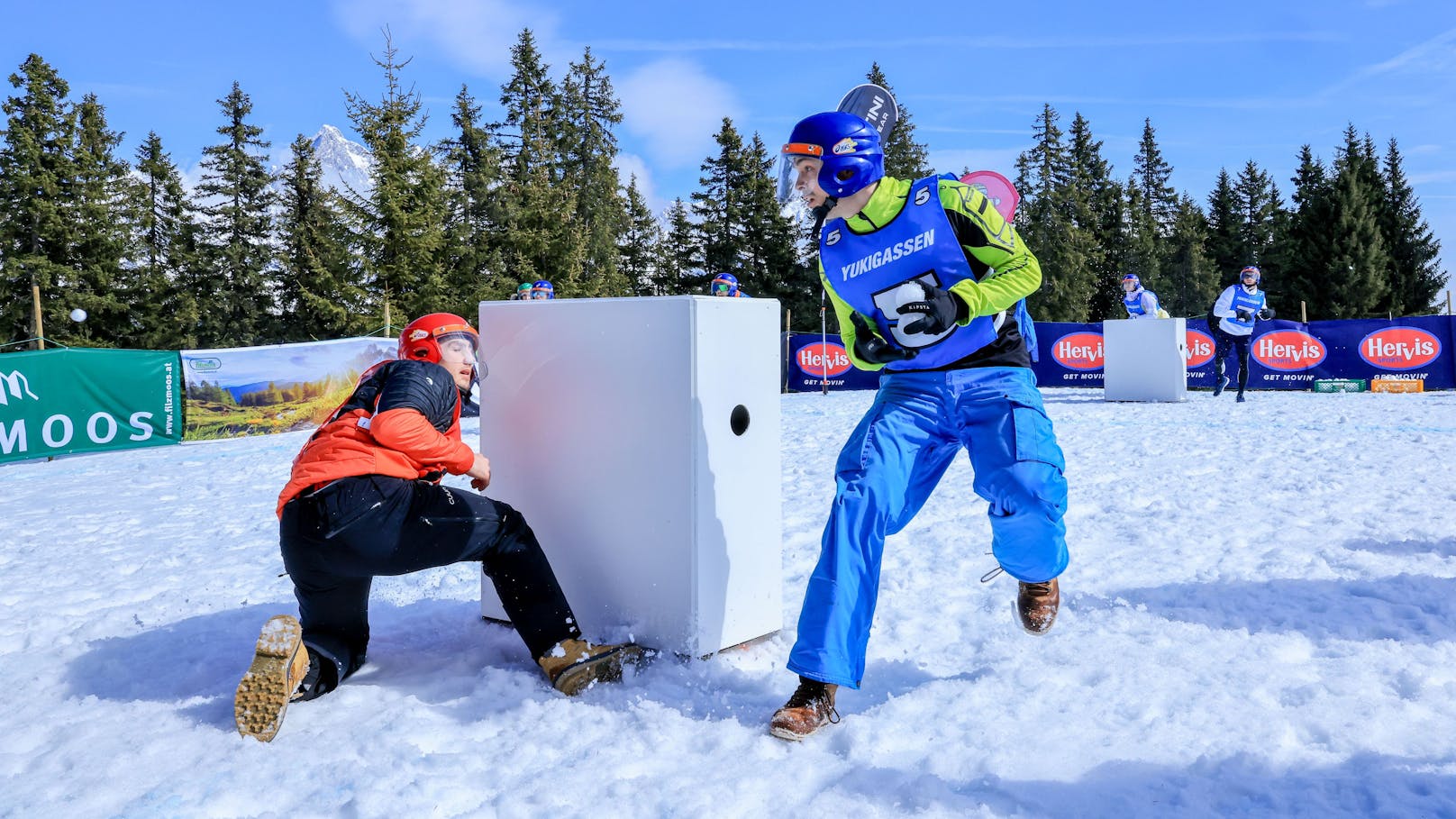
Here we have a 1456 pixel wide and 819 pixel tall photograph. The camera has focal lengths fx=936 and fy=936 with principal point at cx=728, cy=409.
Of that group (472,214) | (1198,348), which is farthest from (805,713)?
(472,214)

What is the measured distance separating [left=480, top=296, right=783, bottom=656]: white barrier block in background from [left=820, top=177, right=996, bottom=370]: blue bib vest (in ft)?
1.31

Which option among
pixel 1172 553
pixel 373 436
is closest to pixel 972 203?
pixel 373 436

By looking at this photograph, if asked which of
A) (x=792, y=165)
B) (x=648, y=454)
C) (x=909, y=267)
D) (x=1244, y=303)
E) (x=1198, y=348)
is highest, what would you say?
(x=1244, y=303)

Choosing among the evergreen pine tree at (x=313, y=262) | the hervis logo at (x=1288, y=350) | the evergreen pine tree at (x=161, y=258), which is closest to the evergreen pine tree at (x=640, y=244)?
the evergreen pine tree at (x=313, y=262)

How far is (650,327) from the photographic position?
3.08 meters

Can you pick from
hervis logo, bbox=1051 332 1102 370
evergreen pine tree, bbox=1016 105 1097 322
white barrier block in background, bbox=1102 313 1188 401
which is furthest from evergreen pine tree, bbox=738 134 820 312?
white barrier block in background, bbox=1102 313 1188 401

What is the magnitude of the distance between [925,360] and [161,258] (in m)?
38.9

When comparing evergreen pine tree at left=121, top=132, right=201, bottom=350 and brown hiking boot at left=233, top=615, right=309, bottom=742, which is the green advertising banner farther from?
evergreen pine tree at left=121, top=132, right=201, bottom=350

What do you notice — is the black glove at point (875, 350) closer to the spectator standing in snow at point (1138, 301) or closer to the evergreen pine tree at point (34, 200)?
the spectator standing in snow at point (1138, 301)

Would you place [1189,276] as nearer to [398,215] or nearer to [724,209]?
[724,209]

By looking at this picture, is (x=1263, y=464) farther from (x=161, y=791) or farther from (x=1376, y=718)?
(x=161, y=791)

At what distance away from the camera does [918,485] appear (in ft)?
9.70

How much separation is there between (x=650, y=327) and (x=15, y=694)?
238 cm

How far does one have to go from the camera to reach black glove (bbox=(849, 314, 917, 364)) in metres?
2.94
